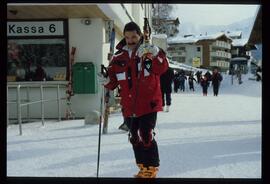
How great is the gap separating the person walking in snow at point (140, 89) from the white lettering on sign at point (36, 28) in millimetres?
4602

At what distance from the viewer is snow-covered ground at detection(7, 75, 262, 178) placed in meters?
3.49

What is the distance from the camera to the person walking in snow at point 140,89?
3144 millimetres

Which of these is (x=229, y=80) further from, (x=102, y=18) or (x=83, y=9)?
(x=102, y=18)

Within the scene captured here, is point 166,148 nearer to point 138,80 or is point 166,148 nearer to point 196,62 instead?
point 196,62

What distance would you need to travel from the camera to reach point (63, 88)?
316 inches

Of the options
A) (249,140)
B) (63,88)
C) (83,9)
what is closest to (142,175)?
(249,140)

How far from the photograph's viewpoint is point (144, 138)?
322cm

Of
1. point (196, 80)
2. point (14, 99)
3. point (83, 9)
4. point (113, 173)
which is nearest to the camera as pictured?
point (113, 173)

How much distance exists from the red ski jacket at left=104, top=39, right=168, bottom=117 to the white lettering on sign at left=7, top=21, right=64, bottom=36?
4596 mm

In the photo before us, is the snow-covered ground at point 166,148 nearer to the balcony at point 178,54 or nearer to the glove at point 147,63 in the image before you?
the balcony at point 178,54

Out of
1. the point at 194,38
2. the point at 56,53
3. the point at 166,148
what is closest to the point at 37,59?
the point at 56,53

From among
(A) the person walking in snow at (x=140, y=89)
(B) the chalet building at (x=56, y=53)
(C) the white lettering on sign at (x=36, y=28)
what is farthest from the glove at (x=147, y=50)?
(C) the white lettering on sign at (x=36, y=28)

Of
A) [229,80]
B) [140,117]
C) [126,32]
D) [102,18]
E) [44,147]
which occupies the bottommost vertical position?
[44,147]

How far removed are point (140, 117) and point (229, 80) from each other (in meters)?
1.44
